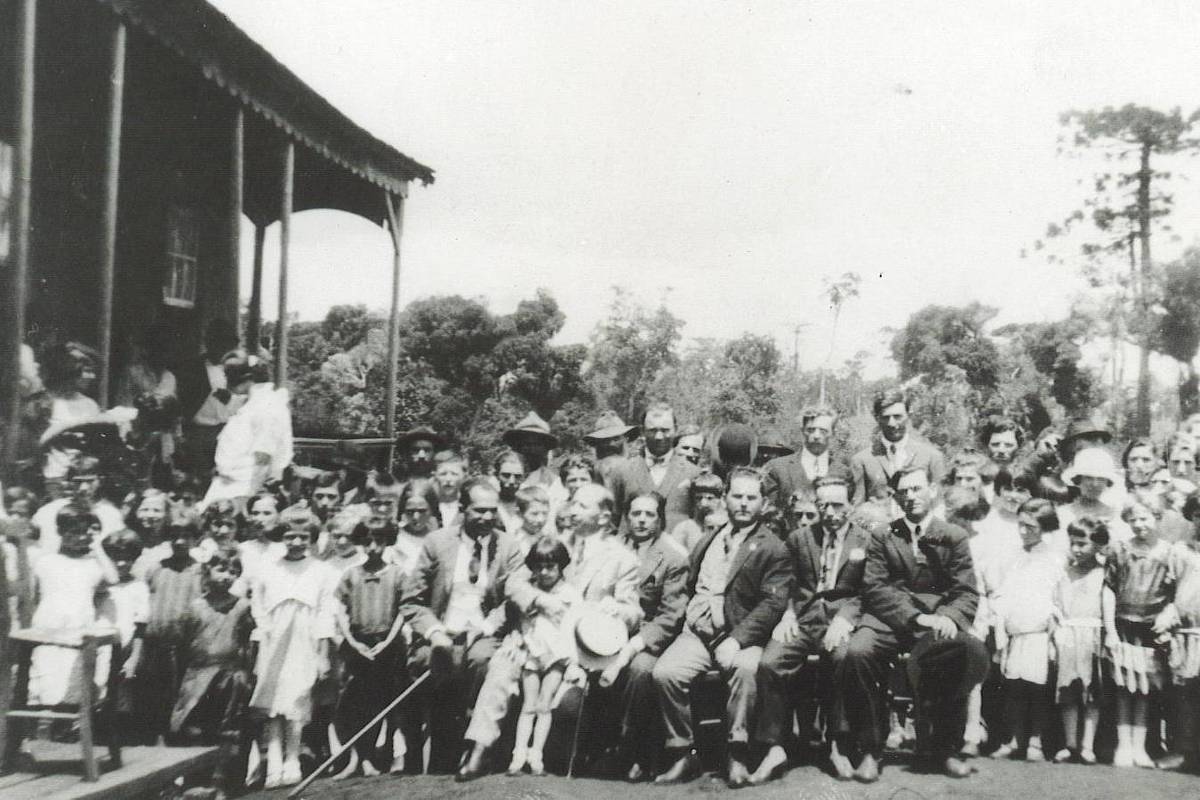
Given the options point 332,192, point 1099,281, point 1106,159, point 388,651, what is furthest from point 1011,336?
point 388,651

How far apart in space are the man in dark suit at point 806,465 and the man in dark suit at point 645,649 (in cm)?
136

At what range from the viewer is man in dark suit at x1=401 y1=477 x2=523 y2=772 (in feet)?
17.3

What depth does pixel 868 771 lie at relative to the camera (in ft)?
15.9

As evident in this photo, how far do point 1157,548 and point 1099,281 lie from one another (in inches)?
294

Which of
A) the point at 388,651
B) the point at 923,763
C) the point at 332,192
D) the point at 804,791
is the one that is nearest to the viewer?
the point at 804,791

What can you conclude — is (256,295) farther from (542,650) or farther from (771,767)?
A: (771,767)

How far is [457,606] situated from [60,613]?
2.01 metres

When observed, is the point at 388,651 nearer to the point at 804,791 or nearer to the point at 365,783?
the point at 365,783

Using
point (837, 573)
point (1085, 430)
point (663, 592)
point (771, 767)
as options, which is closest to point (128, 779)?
point (663, 592)

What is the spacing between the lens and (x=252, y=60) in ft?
26.1

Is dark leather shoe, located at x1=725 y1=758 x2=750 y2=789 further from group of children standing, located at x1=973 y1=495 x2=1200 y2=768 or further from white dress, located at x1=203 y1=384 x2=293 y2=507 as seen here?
white dress, located at x1=203 y1=384 x2=293 y2=507

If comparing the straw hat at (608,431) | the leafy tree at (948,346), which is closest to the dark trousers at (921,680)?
the straw hat at (608,431)

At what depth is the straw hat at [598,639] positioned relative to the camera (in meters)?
5.16

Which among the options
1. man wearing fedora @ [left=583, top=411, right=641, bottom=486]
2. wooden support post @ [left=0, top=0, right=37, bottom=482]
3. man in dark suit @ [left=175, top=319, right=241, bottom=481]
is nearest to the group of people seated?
wooden support post @ [left=0, top=0, right=37, bottom=482]
